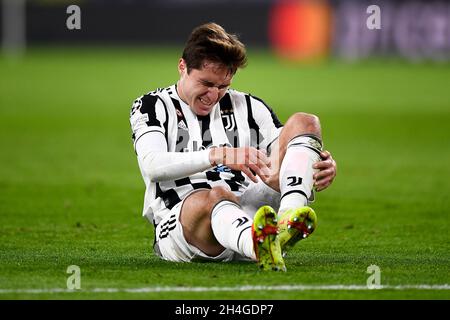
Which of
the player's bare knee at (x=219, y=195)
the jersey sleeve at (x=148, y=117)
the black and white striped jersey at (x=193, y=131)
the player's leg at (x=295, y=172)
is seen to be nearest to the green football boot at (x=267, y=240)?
the player's leg at (x=295, y=172)

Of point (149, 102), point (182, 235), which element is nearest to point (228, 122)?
point (149, 102)

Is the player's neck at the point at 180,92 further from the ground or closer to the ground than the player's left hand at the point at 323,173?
further from the ground

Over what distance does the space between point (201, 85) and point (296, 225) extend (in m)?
1.16

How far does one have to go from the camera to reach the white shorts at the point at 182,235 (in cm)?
651

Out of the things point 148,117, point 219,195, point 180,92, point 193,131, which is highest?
point 180,92

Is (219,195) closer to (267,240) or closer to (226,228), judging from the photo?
(226,228)

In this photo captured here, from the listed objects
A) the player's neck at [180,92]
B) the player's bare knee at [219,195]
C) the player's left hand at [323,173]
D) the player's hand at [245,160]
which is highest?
the player's neck at [180,92]

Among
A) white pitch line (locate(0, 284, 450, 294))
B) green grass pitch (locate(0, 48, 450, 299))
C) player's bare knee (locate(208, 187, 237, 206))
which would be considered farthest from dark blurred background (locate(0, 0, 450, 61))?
white pitch line (locate(0, 284, 450, 294))

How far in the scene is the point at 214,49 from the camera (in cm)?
652

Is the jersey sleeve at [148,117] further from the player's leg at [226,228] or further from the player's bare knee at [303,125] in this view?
the player's bare knee at [303,125]

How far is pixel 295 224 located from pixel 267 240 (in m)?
0.20

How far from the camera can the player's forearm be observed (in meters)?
6.22

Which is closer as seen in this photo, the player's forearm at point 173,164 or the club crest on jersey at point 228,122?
the player's forearm at point 173,164

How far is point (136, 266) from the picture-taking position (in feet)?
21.4
